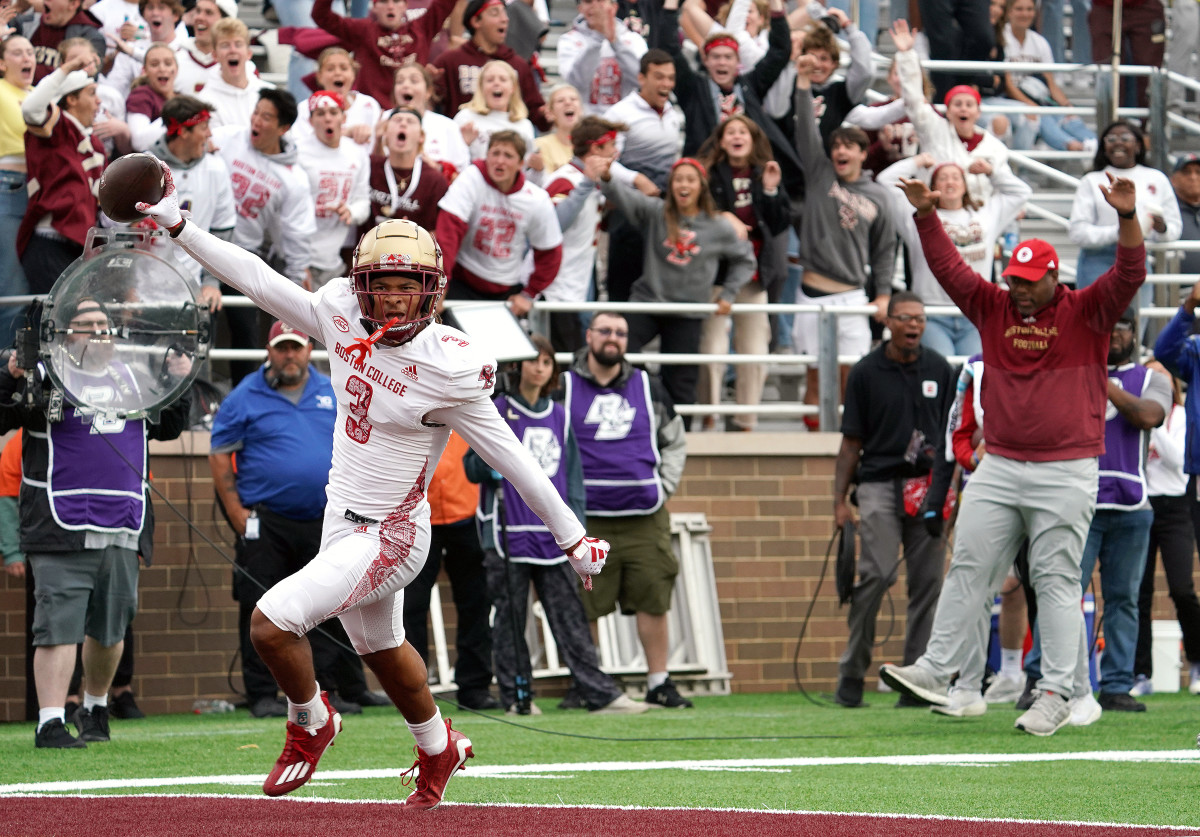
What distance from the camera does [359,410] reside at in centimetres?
576

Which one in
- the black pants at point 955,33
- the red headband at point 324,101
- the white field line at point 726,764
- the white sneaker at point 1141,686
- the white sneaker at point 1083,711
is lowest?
the white sneaker at point 1141,686

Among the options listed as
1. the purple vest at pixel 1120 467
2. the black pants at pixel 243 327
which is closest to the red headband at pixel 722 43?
the black pants at pixel 243 327

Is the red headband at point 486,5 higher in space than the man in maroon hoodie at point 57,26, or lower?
higher

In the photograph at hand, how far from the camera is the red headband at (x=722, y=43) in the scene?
13.1m

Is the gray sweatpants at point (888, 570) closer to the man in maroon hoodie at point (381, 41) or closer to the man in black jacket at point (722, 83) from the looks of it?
the man in black jacket at point (722, 83)

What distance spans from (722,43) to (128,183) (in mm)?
8032

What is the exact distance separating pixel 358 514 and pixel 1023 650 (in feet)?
20.0

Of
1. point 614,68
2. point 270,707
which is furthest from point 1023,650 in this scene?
point 614,68

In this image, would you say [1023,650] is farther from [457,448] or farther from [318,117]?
[318,117]

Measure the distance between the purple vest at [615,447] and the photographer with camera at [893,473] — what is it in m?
1.14

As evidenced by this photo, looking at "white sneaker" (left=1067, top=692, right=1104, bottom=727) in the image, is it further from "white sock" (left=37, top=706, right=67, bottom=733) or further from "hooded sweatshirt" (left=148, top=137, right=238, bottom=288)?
"hooded sweatshirt" (left=148, top=137, right=238, bottom=288)

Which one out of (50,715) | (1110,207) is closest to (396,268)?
(50,715)

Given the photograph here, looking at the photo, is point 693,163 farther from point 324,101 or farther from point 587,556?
point 587,556

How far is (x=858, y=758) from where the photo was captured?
24.0 feet
